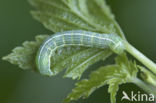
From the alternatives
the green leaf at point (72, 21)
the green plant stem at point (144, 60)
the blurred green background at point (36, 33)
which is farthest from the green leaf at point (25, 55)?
the blurred green background at point (36, 33)

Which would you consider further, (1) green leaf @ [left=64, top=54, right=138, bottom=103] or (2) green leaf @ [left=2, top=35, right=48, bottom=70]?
(2) green leaf @ [left=2, top=35, right=48, bottom=70]

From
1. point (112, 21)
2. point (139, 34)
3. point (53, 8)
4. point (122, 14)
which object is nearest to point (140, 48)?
point (139, 34)

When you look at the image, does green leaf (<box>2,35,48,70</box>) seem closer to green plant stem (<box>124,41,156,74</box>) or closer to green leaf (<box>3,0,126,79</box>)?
green leaf (<box>3,0,126,79</box>)

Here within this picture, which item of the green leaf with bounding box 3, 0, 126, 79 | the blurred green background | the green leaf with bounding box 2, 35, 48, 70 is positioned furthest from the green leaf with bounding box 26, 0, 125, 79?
the blurred green background

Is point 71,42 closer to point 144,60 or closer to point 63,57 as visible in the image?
point 63,57

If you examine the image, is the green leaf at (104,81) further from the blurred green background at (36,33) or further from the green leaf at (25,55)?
the blurred green background at (36,33)

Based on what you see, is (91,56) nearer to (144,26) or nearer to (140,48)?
(140,48)
